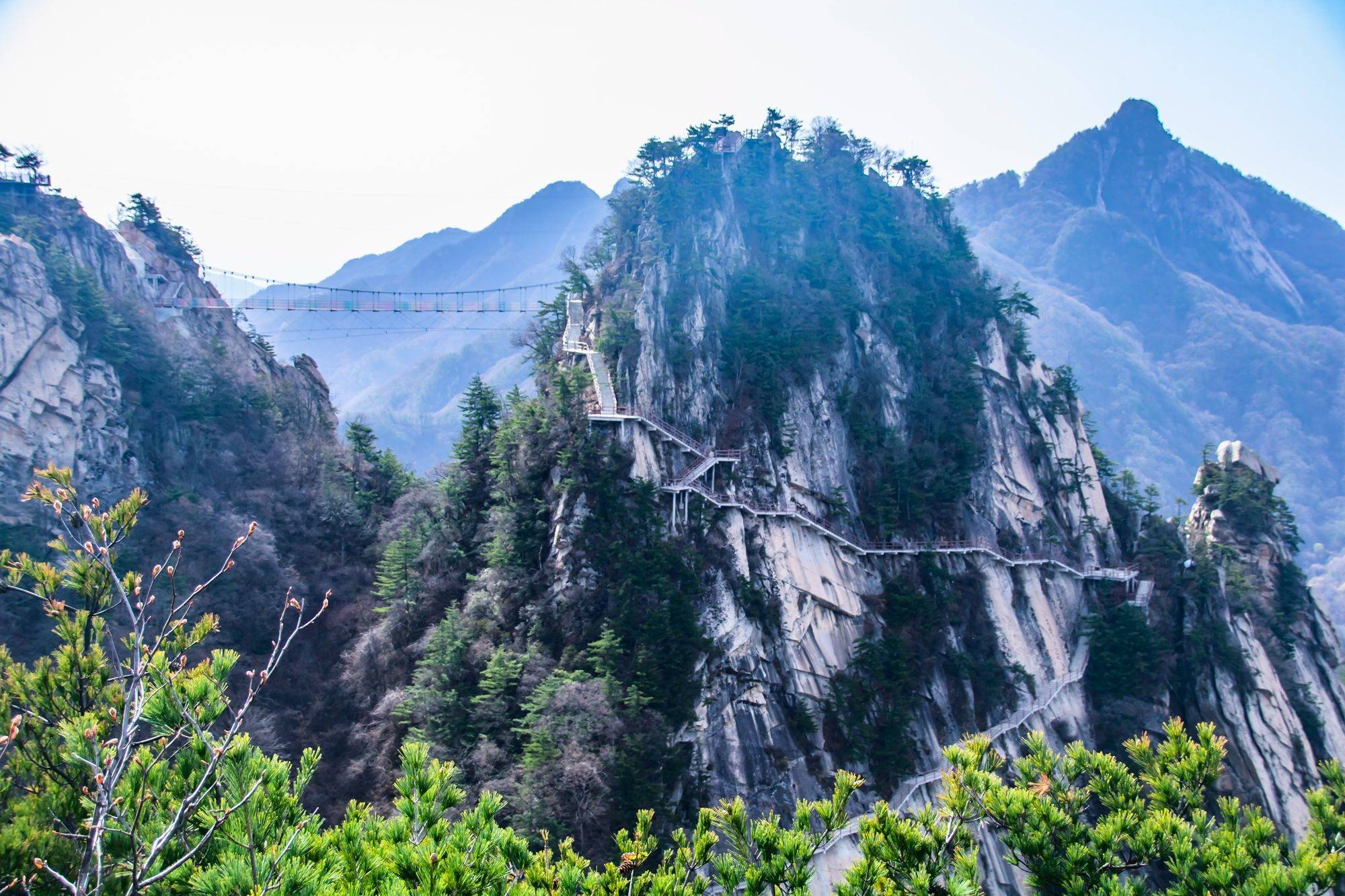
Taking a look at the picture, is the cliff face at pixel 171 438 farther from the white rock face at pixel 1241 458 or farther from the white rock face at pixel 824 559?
the white rock face at pixel 1241 458

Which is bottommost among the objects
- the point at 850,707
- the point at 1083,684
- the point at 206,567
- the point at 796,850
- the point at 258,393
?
the point at 1083,684

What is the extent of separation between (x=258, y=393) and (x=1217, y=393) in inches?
6398

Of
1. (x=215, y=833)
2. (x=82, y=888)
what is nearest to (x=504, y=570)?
(x=215, y=833)

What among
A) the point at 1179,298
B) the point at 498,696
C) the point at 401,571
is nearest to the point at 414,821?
the point at 498,696

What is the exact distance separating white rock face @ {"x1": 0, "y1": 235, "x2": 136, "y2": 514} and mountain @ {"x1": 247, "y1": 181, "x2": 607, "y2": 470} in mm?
41685

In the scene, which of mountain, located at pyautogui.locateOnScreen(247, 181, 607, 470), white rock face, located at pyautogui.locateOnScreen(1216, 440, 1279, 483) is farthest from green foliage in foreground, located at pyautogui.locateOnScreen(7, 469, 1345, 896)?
mountain, located at pyautogui.locateOnScreen(247, 181, 607, 470)

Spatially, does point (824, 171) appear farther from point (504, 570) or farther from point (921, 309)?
point (504, 570)

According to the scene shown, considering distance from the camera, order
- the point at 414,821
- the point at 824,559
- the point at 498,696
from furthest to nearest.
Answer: the point at 824,559 → the point at 498,696 → the point at 414,821

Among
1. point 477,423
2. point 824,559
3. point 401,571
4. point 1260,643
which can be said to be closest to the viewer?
point 401,571

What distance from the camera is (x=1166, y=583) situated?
144 feet

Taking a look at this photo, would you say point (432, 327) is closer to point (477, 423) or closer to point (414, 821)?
point (477, 423)

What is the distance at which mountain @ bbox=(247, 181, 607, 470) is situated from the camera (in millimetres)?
80781

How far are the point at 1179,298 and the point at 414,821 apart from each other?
18819cm

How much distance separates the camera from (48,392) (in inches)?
1281
